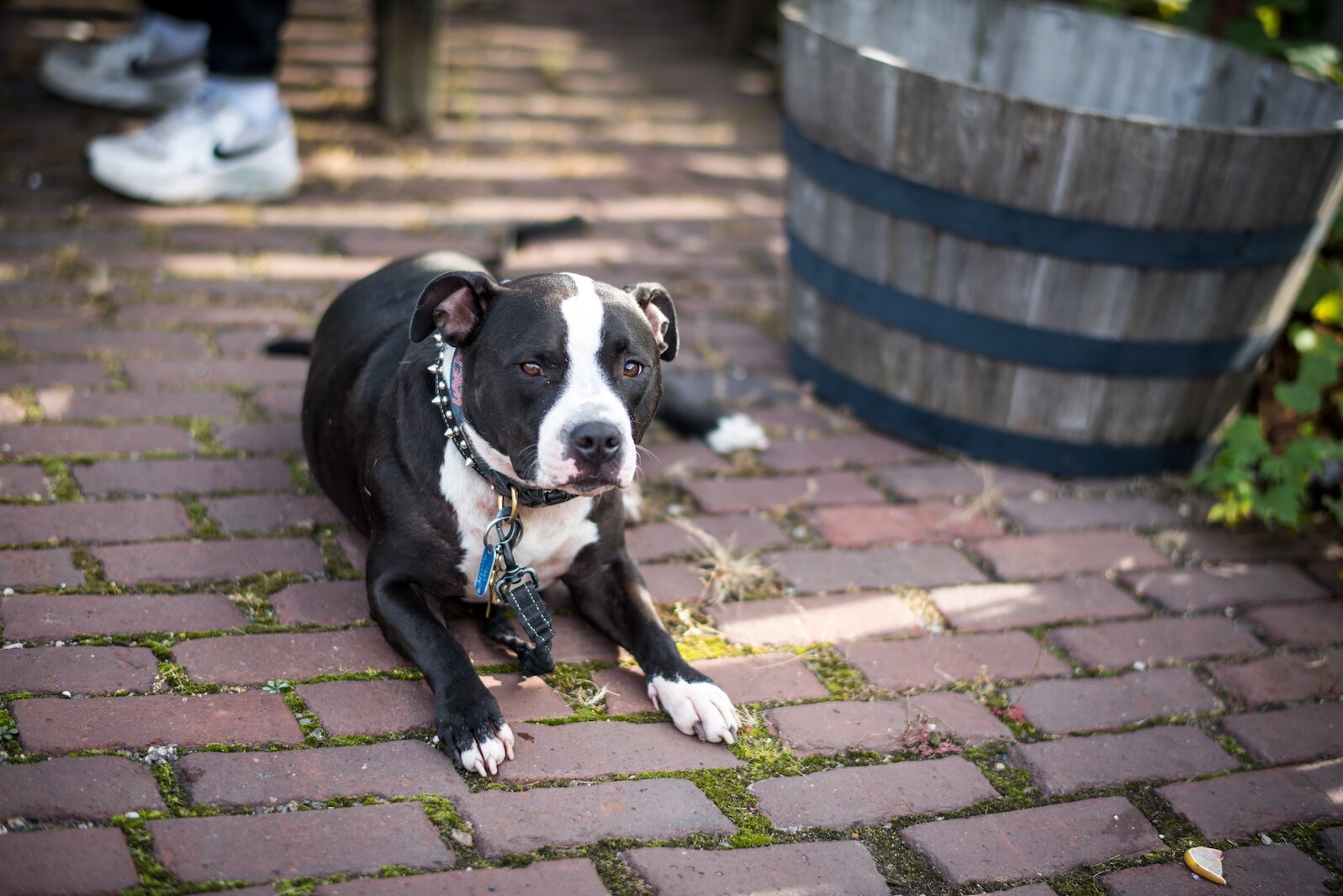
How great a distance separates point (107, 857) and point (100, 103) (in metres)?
4.38

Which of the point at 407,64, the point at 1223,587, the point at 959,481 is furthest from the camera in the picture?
the point at 407,64

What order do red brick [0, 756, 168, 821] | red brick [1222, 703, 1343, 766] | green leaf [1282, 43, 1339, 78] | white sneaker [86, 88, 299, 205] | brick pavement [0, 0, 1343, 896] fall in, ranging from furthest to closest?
white sneaker [86, 88, 299, 205]
green leaf [1282, 43, 1339, 78]
red brick [1222, 703, 1343, 766]
brick pavement [0, 0, 1343, 896]
red brick [0, 756, 168, 821]

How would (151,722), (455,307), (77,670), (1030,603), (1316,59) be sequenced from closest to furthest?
(151,722) < (77,670) < (455,307) < (1030,603) < (1316,59)

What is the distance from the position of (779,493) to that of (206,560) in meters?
1.54

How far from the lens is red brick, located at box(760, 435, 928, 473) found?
3605 mm

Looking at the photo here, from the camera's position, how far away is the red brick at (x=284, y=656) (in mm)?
2387

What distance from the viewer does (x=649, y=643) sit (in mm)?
2555

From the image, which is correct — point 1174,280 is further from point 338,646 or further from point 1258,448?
point 338,646

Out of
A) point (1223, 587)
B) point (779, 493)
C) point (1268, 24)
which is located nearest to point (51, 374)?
point (779, 493)

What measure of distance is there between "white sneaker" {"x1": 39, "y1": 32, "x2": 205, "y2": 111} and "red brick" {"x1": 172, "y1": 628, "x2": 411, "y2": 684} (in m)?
3.57

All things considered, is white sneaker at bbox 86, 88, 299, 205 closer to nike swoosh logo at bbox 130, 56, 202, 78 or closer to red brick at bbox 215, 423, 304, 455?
nike swoosh logo at bbox 130, 56, 202, 78

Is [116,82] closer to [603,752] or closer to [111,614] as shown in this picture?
[111,614]

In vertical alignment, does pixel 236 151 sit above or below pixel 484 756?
above

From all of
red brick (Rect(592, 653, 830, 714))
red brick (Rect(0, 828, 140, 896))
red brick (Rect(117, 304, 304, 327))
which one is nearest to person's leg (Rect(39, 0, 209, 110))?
red brick (Rect(117, 304, 304, 327))
